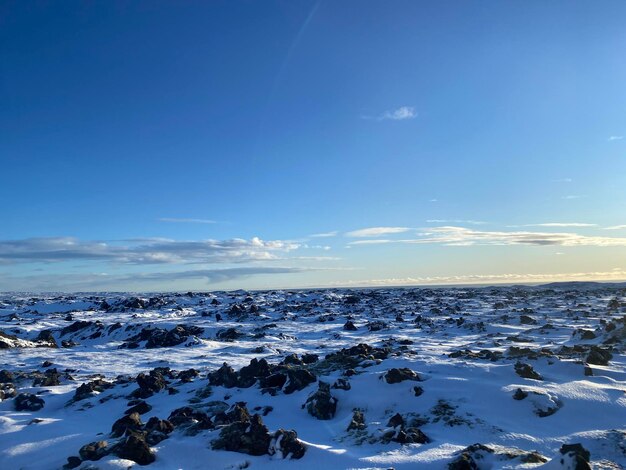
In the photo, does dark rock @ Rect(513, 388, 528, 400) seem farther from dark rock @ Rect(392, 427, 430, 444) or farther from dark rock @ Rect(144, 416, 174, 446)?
dark rock @ Rect(144, 416, 174, 446)

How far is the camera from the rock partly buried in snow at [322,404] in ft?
36.8

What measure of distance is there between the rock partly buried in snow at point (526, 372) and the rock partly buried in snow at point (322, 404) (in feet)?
18.3

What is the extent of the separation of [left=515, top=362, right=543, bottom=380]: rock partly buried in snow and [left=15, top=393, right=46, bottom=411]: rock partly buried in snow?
1508cm

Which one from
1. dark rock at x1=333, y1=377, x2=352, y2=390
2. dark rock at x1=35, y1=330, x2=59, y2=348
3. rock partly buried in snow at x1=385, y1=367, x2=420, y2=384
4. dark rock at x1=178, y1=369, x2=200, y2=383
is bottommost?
dark rock at x1=35, y1=330, x2=59, y2=348

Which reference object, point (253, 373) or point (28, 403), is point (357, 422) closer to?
point (253, 373)

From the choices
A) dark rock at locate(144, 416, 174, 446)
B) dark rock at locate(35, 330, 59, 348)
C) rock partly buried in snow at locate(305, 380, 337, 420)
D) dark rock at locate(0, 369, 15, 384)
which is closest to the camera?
dark rock at locate(144, 416, 174, 446)

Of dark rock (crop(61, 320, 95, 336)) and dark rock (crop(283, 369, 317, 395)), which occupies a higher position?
dark rock (crop(283, 369, 317, 395))

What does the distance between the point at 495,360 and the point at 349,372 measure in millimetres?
5210

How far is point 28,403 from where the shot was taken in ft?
44.5

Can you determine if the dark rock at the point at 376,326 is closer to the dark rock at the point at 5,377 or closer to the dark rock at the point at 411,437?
the dark rock at the point at 411,437

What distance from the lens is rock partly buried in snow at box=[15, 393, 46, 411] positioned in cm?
1340

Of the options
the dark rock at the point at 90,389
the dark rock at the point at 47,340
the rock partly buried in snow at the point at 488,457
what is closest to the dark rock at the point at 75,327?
the dark rock at the point at 47,340

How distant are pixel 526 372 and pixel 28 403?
15654 millimetres

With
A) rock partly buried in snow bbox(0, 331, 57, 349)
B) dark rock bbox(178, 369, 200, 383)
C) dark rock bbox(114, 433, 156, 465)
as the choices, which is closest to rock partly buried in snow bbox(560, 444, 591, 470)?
dark rock bbox(114, 433, 156, 465)
